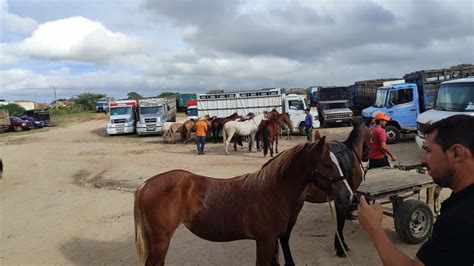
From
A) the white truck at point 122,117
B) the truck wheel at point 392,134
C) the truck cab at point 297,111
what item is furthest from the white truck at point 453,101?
the white truck at point 122,117

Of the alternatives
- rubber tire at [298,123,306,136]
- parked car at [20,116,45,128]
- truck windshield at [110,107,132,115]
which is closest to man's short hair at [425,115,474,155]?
rubber tire at [298,123,306,136]

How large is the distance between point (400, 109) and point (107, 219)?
14293 millimetres

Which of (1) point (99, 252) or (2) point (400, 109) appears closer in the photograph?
(1) point (99, 252)

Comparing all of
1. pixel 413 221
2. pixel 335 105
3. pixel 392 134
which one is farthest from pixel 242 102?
pixel 413 221

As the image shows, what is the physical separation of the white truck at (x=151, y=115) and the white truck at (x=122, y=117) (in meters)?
1.05

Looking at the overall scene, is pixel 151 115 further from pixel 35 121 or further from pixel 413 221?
pixel 413 221

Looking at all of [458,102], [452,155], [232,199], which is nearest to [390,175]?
[232,199]

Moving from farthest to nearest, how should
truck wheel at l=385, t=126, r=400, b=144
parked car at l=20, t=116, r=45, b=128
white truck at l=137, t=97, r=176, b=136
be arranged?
parked car at l=20, t=116, r=45, b=128, white truck at l=137, t=97, r=176, b=136, truck wheel at l=385, t=126, r=400, b=144

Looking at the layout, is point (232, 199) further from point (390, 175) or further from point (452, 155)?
point (390, 175)

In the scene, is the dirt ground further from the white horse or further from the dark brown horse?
the dark brown horse

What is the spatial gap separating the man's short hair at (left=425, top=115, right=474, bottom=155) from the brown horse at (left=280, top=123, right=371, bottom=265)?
306cm

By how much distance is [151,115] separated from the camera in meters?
27.2

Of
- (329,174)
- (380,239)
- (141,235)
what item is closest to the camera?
(380,239)

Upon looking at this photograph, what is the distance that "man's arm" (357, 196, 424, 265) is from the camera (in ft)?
5.41
